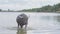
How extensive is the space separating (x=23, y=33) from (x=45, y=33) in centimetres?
164

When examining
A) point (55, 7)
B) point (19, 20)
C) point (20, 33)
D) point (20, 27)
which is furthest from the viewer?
point (55, 7)

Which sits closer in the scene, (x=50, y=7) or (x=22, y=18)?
(x=22, y=18)

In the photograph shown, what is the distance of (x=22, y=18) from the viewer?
1716cm

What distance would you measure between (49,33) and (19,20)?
2.40 m

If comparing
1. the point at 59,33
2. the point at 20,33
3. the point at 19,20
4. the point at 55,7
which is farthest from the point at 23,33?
the point at 55,7

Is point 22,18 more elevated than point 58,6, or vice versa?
point 22,18

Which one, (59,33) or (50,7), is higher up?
(59,33)

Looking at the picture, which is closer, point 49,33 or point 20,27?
point 49,33

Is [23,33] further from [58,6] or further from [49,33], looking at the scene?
[58,6]

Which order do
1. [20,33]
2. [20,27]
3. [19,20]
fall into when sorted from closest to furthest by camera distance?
[20,33]
[19,20]
[20,27]

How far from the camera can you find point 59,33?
53.8 ft

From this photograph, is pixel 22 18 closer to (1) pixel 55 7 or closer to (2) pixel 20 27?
Result: (2) pixel 20 27

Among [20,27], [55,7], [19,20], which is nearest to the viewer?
[19,20]

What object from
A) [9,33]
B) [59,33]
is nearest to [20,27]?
[9,33]
